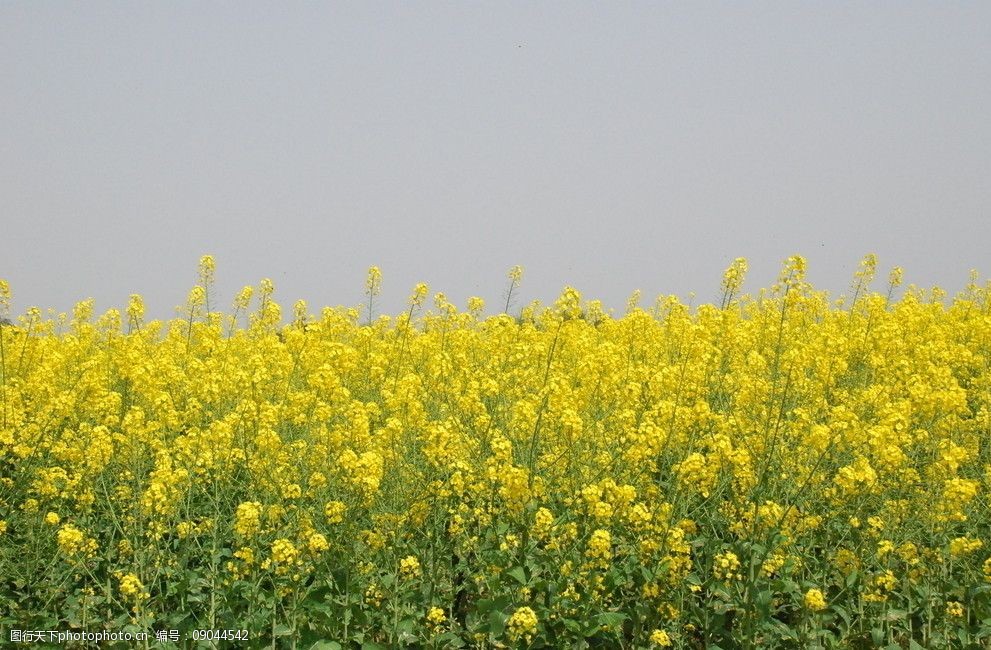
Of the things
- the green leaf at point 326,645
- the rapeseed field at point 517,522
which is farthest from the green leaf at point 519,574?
the green leaf at point 326,645

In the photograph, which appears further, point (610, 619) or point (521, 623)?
point (610, 619)

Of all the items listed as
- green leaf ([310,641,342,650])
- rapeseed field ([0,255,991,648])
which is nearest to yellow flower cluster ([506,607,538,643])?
rapeseed field ([0,255,991,648])

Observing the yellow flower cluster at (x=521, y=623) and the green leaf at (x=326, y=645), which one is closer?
the yellow flower cluster at (x=521, y=623)

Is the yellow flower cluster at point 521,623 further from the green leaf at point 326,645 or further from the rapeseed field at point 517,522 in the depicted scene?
the green leaf at point 326,645

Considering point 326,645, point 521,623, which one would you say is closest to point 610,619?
point 521,623

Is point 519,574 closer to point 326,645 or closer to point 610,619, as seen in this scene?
point 610,619

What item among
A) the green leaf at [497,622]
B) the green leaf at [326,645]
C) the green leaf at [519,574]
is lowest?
the green leaf at [326,645]

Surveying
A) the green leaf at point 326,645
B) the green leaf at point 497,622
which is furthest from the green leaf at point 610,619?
the green leaf at point 326,645

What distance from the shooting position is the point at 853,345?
7730mm

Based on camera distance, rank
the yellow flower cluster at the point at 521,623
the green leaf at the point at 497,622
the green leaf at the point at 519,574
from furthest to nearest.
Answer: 1. the green leaf at the point at 519,574
2. the green leaf at the point at 497,622
3. the yellow flower cluster at the point at 521,623

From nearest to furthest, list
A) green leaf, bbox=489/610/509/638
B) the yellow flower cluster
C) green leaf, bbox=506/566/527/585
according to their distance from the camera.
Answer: the yellow flower cluster < green leaf, bbox=489/610/509/638 < green leaf, bbox=506/566/527/585

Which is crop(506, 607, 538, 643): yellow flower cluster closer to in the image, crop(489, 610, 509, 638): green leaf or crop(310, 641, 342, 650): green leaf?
crop(489, 610, 509, 638): green leaf

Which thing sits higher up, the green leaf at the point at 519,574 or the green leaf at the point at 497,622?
the green leaf at the point at 519,574

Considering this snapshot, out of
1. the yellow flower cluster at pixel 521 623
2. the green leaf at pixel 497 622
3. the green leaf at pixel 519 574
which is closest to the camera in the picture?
the yellow flower cluster at pixel 521 623
